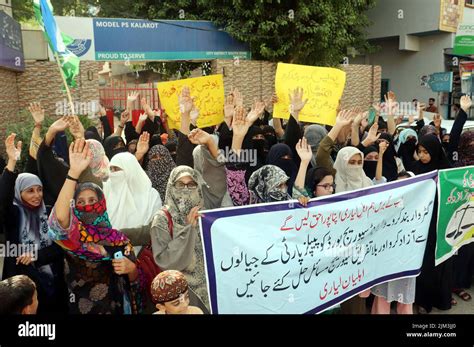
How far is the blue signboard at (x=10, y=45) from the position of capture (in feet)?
25.3

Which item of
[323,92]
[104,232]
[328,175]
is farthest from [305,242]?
[323,92]

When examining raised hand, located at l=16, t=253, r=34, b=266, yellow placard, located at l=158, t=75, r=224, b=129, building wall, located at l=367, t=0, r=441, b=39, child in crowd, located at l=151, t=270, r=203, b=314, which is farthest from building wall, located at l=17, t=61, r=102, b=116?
building wall, located at l=367, t=0, r=441, b=39

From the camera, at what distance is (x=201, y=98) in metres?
5.17

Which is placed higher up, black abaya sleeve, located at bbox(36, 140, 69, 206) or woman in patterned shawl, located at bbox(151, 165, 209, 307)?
black abaya sleeve, located at bbox(36, 140, 69, 206)

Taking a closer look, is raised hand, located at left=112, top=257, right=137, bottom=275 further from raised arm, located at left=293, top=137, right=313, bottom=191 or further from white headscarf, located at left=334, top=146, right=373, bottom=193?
white headscarf, located at left=334, top=146, right=373, bottom=193

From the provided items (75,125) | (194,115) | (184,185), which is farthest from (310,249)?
(194,115)

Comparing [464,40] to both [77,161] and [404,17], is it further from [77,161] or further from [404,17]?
[77,161]

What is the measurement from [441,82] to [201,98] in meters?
14.2

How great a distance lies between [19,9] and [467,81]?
1826 centimetres

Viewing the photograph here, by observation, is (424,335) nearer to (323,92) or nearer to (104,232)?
(104,232)

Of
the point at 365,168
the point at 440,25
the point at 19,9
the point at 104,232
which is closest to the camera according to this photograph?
the point at 104,232

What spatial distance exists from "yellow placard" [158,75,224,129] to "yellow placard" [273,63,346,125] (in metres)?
0.80

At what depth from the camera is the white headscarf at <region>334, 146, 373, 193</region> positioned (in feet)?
11.5

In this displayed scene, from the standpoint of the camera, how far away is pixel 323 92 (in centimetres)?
462
